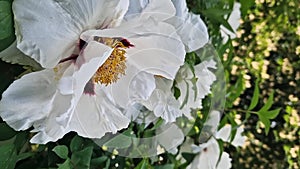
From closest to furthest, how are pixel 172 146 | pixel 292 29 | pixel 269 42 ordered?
pixel 172 146 → pixel 292 29 → pixel 269 42

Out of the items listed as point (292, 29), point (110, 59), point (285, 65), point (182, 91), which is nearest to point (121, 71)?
point (110, 59)

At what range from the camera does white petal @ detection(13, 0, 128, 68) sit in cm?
30

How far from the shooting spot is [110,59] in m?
0.35

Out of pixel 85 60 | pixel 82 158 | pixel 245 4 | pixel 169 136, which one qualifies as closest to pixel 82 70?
pixel 85 60

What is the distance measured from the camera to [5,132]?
35 centimetres

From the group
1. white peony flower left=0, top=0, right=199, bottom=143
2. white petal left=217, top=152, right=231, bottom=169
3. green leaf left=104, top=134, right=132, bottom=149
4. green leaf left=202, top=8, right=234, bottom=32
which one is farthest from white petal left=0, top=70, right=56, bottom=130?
white petal left=217, top=152, right=231, bottom=169

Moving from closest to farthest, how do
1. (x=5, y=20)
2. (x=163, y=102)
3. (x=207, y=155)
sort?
(x=5, y=20)
(x=163, y=102)
(x=207, y=155)

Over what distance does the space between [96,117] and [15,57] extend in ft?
0.20

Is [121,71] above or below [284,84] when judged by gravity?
above

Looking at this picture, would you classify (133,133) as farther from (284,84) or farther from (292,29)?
(284,84)

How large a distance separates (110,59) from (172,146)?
8.0 inches

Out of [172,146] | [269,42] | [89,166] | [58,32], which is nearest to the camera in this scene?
[58,32]

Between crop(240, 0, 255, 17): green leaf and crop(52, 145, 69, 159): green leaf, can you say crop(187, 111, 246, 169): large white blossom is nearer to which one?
crop(240, 0, 255, 17): green leaf

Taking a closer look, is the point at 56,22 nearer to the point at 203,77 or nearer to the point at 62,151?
the point at 62,151
